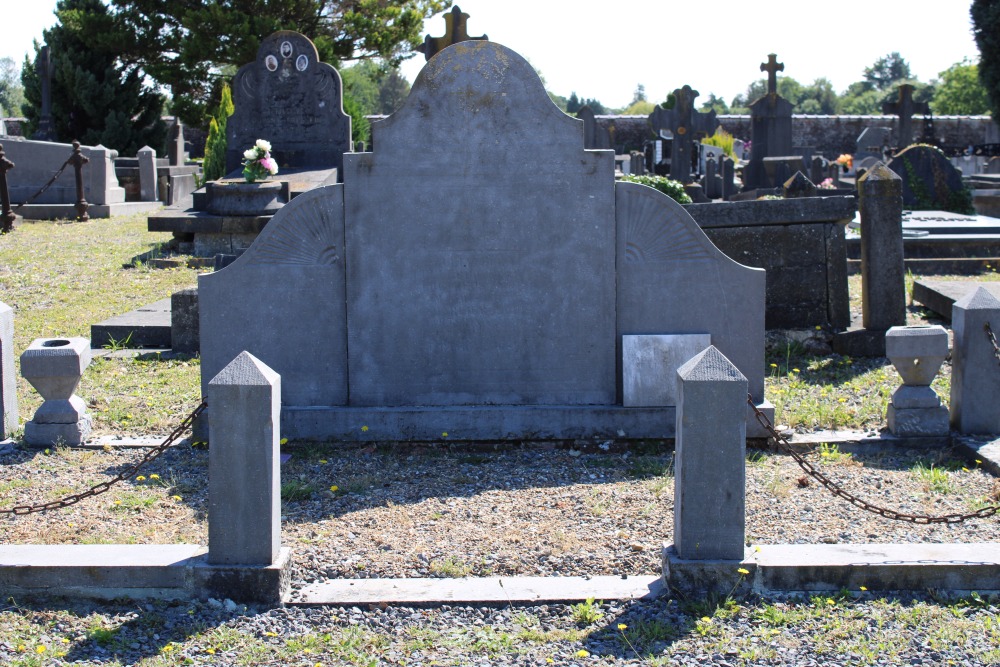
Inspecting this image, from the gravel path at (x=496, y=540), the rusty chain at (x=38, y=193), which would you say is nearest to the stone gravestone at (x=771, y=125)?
the rusty chain at (x=38, y=193)

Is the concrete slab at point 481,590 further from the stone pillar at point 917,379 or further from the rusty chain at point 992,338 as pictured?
the rusty chain at point 992,338

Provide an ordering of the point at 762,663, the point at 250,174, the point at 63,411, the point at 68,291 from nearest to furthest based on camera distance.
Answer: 1. the point at 762,663
2. the point at 63,411
3. the point at 68,291
4. the point at 250,174

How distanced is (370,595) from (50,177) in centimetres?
1753

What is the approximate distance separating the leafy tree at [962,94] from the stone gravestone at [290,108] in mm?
57069

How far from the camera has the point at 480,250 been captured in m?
6.11

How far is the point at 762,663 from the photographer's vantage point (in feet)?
11.6

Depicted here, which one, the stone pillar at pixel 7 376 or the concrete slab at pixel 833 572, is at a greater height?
the stone pillar at pixel 7 376

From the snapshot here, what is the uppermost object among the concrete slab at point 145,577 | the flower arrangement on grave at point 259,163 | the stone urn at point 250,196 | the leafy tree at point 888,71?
the leafy tree at point 888,71

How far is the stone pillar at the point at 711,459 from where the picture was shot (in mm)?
3939

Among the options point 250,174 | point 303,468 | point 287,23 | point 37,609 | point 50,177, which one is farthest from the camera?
point 287,23

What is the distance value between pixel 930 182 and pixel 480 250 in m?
12.7

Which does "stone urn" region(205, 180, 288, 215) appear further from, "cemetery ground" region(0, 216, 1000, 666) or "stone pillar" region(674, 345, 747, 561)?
"stone pillar" region(674, 345, 747, 561)

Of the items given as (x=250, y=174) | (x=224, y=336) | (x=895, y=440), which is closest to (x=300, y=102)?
(x=250, y=174)

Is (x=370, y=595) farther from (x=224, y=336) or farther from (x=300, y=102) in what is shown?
(x=300, y=102)
